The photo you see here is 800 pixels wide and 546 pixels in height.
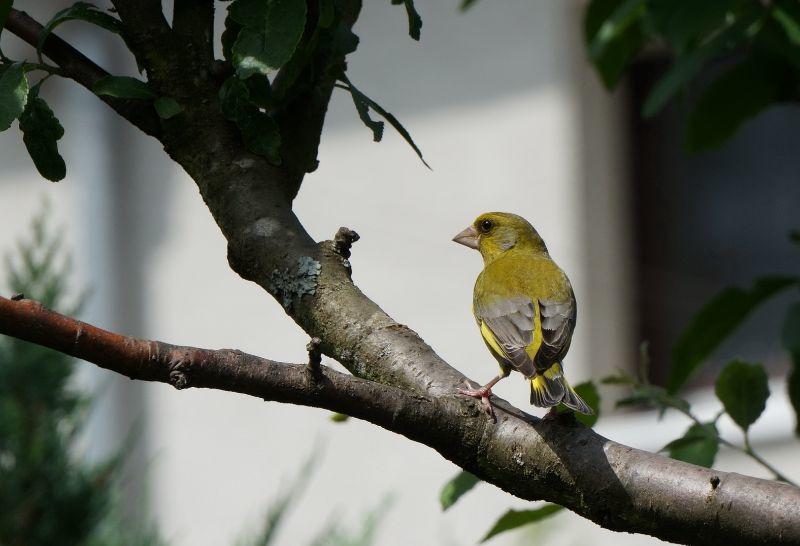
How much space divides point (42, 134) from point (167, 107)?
19 centimetres

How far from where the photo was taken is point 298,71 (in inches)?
67.3

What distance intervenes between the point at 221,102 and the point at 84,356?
62 centimetres

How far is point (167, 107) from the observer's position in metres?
1.67

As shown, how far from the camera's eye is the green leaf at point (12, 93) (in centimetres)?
151

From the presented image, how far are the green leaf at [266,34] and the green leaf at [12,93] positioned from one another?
289mm

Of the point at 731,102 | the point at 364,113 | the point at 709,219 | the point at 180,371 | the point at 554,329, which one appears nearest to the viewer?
the point at 180,371

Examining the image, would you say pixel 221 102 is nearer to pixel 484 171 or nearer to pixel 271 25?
pixel 271 25

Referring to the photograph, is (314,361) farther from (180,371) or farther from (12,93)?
(12,93)

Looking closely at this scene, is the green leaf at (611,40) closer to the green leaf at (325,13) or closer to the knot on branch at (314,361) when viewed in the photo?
the green leaf at (325,13)

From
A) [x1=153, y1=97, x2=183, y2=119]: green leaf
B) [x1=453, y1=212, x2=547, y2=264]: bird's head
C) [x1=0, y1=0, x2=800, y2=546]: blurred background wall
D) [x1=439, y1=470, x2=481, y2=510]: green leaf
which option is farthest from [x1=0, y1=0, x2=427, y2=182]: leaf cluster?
[x1=0, y1=0, x2=800, y2=546]: blurred background wall

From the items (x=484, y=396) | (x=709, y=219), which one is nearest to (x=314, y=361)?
(x=484, y=396)

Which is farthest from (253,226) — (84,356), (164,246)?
(164,246)

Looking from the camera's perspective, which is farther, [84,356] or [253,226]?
[253,226]

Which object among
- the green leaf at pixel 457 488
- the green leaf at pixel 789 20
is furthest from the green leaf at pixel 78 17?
the green leaf at pixel 789 20
